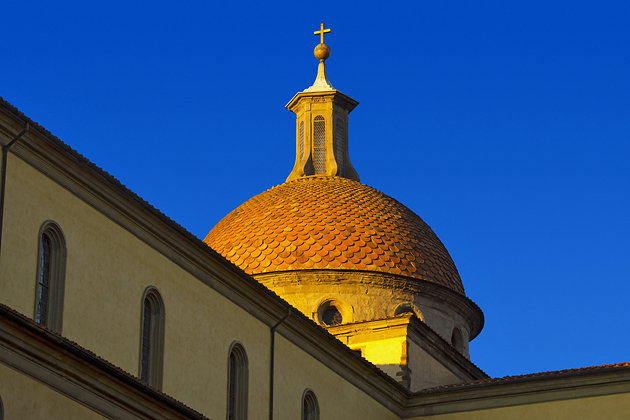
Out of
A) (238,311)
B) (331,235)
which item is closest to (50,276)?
(238,311)

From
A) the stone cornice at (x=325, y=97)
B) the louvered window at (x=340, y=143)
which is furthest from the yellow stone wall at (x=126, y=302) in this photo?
the stone cornice at (x=325, y=97)

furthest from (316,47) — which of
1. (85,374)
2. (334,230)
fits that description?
(85,374)

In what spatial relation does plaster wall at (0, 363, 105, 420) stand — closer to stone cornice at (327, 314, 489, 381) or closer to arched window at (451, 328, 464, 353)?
stone cornice at (327, 314, 489, 381)

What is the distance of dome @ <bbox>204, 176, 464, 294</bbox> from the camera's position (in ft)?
120

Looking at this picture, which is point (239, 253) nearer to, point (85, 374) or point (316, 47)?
point (316, 47)

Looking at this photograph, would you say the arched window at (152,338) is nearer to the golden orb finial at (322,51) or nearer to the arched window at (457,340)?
the arched window at (457,340)

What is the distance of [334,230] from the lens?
122 ft

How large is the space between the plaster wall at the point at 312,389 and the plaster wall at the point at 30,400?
25.8 feet

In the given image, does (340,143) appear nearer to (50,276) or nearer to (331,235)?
(331,235)

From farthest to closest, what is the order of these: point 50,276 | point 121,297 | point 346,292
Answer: point 346,292 < point 121,297 < point 50,276

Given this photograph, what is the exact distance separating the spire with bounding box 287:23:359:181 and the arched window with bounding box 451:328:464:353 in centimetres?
708

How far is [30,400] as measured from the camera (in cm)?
1838

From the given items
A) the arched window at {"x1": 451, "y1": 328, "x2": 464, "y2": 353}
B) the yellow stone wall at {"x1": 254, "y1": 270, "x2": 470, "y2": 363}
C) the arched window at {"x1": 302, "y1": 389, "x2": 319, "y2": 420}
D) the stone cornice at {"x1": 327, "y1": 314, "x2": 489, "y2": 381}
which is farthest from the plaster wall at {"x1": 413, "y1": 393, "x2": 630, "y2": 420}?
the arched window at {"x1": 451, "y1": 328, "x2": 464, "y2": 353}

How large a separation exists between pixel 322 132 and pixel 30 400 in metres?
25.8
